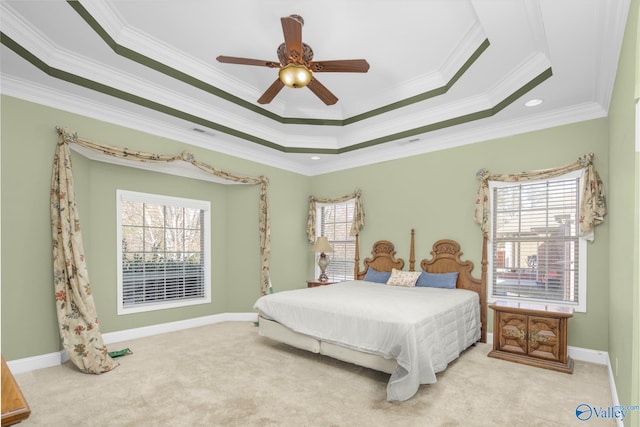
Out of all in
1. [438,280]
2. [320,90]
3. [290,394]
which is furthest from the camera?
[438,280]

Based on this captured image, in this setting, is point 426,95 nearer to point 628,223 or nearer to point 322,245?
point 628,223

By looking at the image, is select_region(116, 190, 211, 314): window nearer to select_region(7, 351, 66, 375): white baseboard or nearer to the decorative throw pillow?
select_region(7, 351, 66, 375): white baseboard

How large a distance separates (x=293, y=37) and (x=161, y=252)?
3.72m

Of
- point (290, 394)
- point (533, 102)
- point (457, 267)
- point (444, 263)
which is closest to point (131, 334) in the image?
point (290, 394)

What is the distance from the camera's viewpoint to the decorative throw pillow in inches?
185

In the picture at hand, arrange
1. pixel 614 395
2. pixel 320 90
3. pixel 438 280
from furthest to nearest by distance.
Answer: pixel 438 280 → pixel 320 90 → pixel 614 395

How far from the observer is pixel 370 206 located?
18.6 ft

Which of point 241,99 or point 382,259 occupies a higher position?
point 241,99

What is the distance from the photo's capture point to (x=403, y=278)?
4.79 m

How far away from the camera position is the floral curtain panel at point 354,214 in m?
5.69

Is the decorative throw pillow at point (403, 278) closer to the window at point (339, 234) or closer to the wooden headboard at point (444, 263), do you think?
the wooden headboard at point (444, 263)

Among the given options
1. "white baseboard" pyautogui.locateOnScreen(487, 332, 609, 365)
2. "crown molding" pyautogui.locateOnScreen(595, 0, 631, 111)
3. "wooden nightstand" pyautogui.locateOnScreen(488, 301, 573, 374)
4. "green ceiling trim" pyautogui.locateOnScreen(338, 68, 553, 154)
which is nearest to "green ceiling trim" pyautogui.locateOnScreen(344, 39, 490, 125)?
"green ceiling trim" pyautogui.locateOnScreen(338, 68, 553, 154)

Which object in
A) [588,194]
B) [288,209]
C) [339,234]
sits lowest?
[339,234]

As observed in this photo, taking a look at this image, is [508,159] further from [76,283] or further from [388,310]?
[76,283]
